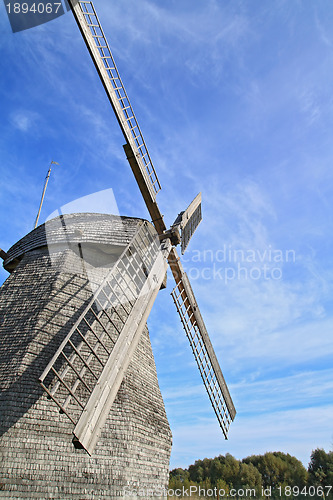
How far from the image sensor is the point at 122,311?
687 cm

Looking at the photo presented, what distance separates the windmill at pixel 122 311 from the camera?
14.1 feet

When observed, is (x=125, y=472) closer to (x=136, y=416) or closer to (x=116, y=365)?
(x=136, y=416)

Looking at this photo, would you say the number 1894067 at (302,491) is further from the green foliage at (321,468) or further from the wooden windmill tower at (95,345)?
the wooden windmill tower at (95,345)

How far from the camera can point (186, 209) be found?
9.75 m

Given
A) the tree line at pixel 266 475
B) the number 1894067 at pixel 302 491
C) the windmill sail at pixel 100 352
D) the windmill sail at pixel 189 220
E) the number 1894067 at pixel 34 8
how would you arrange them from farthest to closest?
the tree line at pixel 266 475, the number 1894067 at pixel 302 491, the windmill sail at pixel 189 220, the number 1894067 at pixel 34 8, the windmill sail at pixel 100 352

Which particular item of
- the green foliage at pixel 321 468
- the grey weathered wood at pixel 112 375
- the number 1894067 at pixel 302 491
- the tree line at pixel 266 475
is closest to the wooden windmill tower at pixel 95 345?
the grey weathered wood at pixel 112 375

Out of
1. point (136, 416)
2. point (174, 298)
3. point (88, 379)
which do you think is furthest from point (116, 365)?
point (174, 298)

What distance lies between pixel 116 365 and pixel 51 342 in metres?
1.73

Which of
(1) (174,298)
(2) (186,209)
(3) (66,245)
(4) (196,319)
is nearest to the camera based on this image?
(3) (66,245)

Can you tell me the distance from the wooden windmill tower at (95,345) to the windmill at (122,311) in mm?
23

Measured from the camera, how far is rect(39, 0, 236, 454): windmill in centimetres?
430

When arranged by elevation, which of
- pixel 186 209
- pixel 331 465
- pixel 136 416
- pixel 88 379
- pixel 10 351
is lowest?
pixel 331 465

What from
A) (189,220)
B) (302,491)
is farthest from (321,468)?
(189,220)

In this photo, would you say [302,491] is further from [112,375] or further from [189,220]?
[112,375]
